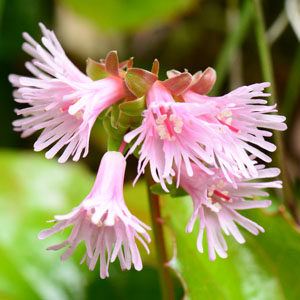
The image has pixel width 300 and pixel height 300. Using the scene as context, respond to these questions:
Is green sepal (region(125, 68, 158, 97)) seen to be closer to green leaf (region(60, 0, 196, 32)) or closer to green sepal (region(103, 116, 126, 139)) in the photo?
green sepal (region(103, 116, 126, 139))

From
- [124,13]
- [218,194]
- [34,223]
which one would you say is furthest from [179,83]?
[124,13]

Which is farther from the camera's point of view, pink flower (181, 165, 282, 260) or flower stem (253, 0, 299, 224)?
flower stem (253, 0, 299, 224)

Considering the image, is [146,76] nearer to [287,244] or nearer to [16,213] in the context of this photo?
[287,244]

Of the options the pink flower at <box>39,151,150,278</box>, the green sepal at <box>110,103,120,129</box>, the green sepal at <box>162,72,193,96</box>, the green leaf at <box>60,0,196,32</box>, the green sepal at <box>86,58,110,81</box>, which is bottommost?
the pink flower at <box>39,151,150,278</box>

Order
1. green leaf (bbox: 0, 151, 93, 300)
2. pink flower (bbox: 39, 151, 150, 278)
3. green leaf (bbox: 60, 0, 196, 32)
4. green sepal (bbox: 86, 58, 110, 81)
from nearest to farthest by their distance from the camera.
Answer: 1. pink flower (bbox: 39, 151, 150, 278)
2. green sepal (bbox: 86, 58, 110, 81)
3. green leaf (bbox: 0, 151, 93, 300)
4. green leaf (bbox: 60, 0, 196, 32)

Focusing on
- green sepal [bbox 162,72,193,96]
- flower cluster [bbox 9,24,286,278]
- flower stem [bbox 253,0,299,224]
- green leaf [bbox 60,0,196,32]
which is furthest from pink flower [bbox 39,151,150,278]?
green leaf [bbox 60,0,196,32]

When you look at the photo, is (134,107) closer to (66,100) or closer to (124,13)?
(66,100)

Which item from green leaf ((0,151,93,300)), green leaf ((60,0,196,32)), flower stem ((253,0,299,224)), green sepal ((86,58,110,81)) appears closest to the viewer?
green sepal ((86,58,110,81))

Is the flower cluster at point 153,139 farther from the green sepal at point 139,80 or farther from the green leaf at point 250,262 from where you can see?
the green leaf at point 250,262

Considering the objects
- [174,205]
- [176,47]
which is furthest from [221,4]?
[174,205]
